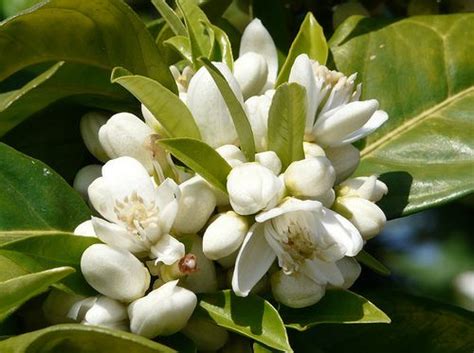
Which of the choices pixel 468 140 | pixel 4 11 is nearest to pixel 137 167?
pixel 468 140

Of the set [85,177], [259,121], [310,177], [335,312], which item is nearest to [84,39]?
[85,177]

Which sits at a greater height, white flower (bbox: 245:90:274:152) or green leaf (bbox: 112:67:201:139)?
green leaf (bbox: 112:67:201:139)

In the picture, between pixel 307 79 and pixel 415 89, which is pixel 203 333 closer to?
pixel 307 79

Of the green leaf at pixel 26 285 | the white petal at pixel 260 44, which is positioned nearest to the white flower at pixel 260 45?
the white petal at pixel 260 44

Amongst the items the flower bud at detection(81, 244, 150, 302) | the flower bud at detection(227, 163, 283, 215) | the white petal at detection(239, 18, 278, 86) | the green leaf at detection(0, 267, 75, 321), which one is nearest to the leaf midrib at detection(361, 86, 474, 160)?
the white petal at detection(239, 18, 278, 86)

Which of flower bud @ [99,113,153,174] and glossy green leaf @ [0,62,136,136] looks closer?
flower bud @ [99,113,153,174]

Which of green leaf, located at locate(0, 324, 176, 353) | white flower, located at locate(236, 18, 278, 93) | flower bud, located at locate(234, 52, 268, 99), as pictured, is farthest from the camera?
white flower, located at locate(236, 18, 278, 93)

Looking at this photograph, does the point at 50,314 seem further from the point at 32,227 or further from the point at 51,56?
the point at 51,56

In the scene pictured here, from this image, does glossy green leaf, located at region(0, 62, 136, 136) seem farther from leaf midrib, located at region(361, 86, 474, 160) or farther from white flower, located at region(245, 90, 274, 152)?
leaf midrib, located at region(361, 86, 474, 160)
